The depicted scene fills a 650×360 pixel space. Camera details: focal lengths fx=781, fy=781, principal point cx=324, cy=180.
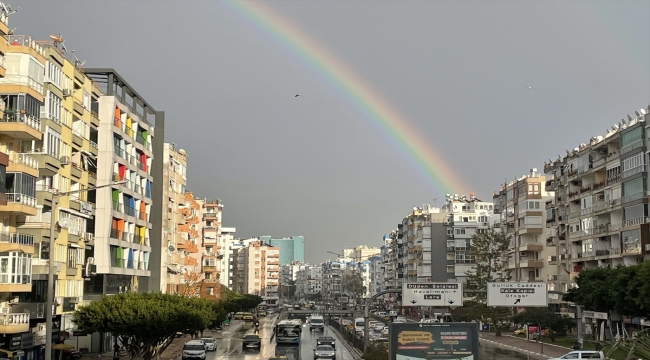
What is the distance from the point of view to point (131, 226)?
3595 inches

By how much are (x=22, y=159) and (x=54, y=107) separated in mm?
11487

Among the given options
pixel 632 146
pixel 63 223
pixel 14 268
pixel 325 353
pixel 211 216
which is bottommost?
pixel 325 353

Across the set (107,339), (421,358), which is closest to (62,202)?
(107,339)

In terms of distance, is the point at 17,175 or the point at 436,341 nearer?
the point at 436,341

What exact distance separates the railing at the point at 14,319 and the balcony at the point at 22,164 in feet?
32.2

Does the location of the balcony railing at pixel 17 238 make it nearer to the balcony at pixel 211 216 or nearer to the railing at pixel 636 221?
the railing at pixel 636 221

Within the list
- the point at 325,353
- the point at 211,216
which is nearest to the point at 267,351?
the point at 325,353

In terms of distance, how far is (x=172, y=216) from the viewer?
123 meters

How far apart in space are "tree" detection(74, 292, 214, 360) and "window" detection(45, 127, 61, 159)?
13.0 m

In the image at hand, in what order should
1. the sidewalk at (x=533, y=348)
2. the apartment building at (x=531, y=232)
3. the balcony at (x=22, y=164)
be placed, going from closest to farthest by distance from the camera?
the balcony at (x=22, y=164)
the sidewalk at (x=533, y=348)
the apartment building at (x=531, y=232)

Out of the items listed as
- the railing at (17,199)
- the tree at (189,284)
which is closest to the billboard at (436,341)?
the railing at (17,199)

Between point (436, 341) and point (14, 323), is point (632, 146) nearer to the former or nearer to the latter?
point (436, 341)

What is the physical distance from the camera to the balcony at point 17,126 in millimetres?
53094

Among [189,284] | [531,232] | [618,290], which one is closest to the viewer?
[618,290]
